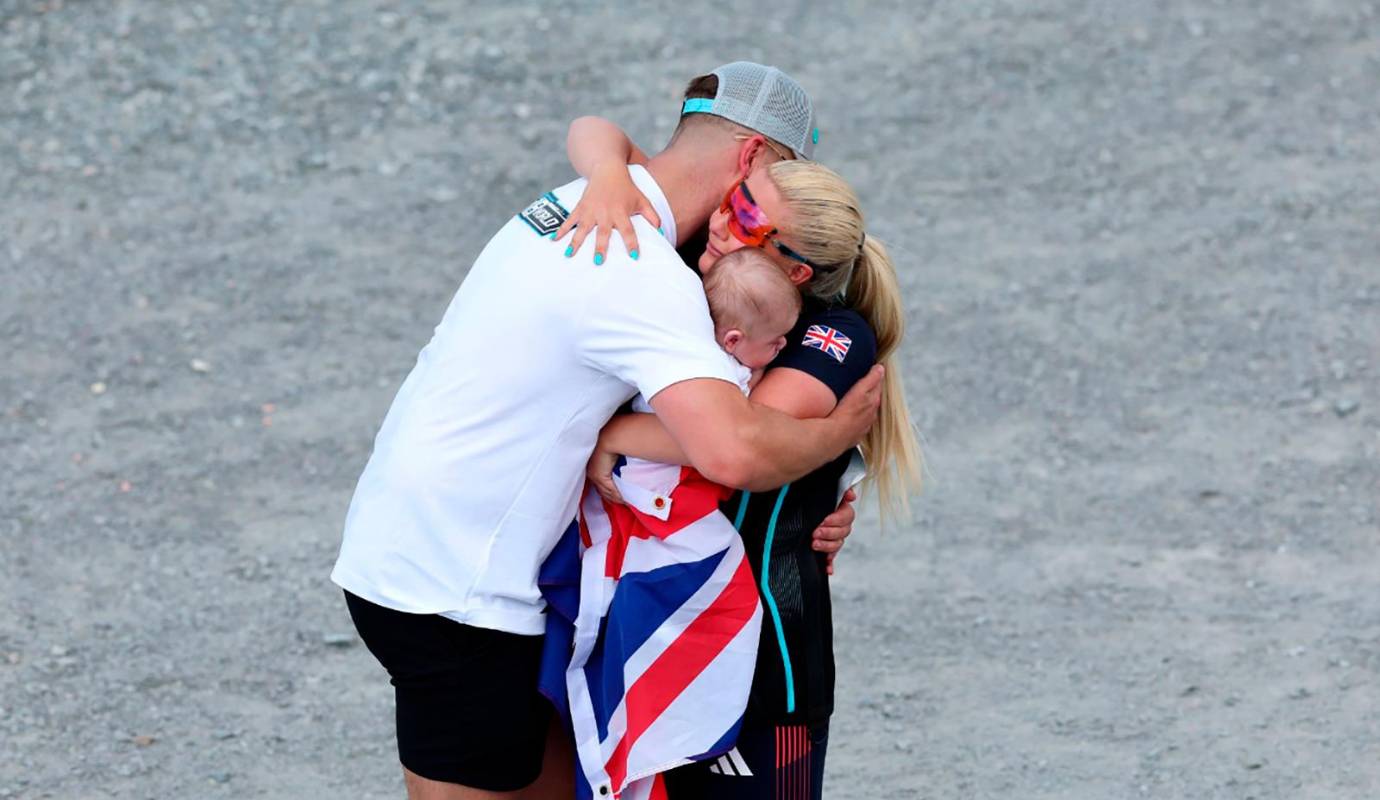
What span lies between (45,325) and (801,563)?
18.5 ft

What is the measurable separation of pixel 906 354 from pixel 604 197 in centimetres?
449

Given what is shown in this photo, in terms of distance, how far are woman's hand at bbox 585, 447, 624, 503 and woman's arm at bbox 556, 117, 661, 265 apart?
40 centimetres

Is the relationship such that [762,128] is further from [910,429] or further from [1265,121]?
[1265,121]

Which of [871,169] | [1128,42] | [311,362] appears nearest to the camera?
[311,362]

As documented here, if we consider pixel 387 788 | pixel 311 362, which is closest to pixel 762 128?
pixel 387 788

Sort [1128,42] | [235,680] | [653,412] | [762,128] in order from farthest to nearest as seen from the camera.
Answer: [1128,42], [235,680], [762,128], [653,412]

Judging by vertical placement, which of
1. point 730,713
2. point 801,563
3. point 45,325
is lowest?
point 45,325

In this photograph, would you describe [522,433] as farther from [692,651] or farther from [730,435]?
[692,651]

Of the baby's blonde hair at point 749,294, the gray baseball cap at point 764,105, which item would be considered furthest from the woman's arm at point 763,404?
the gray baseball cap at point 764,105

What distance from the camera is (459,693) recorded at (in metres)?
3.23

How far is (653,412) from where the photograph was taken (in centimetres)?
310

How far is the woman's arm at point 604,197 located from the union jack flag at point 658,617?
0.44 metres

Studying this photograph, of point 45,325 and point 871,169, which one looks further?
point 871,169

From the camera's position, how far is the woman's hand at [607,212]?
3.01 meters
